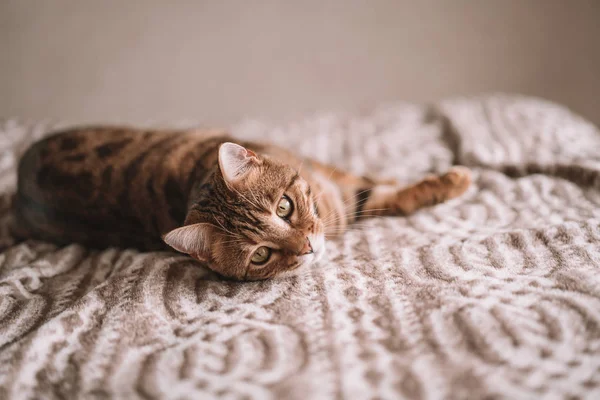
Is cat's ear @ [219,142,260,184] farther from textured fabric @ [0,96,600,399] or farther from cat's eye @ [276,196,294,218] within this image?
textured fabric @ [0,96,600,399]

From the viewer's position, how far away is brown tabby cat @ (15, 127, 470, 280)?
107 cm

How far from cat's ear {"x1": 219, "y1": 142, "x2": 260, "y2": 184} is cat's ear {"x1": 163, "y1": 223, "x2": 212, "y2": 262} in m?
0.14

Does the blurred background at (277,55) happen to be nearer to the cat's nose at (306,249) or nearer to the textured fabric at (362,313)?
the textured fabric at (362,313)

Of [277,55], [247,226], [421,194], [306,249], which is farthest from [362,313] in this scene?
[277,55]

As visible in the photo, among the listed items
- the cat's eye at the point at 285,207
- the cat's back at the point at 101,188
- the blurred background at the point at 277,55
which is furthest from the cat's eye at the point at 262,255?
the blurred background at the point at 277,55

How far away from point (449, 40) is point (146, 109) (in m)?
1.96

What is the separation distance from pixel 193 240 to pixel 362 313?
1.48 ft

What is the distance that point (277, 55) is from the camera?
101 inches

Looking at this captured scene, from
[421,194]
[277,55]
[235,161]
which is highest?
[277,55]

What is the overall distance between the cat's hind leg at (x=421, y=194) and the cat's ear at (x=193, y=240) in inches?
22.2

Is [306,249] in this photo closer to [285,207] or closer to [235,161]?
[285,207]

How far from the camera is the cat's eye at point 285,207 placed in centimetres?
111

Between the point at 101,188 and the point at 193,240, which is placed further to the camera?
the point at 101,188

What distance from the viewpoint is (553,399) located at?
2.03 feet
